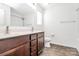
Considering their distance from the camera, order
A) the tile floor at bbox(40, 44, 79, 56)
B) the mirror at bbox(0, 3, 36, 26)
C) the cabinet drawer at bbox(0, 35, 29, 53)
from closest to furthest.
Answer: the cabinet drawer at bbox(0, 35, 29, 53)
the mirror at bbox(0, 3, 36, 26)
the tile floor at bbox(40, 44, 79, 56)

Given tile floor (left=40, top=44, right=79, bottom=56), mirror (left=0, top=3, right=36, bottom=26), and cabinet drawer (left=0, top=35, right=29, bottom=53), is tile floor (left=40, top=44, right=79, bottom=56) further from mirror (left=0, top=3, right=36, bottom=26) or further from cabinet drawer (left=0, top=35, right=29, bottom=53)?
cabinet drawer (left=0, top=35, right=29, bottom=53)

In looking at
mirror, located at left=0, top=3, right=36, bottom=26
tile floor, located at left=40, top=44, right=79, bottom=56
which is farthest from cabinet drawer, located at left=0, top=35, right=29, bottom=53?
tile floor, located at left=40, top=44, right=79, bottom=56

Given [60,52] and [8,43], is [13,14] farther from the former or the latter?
[60,52]

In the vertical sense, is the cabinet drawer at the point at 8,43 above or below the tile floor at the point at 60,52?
above

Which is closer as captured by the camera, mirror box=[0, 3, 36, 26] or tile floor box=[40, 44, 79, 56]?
mirror box=[0, 3, 36, 26]

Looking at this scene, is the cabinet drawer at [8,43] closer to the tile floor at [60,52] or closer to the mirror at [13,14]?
the mirror at [13,14]

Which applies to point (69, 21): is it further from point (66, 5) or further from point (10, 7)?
point (10, 7)

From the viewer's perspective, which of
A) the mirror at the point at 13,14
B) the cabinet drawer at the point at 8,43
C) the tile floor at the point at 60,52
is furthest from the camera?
the tile floor at the point at 60,52

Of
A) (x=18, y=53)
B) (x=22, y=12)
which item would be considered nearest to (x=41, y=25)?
(x=22, y=12)

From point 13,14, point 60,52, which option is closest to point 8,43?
point 13,14

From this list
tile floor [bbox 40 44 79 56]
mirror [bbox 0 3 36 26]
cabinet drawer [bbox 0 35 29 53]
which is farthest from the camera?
tile floor [bbox 40 44 79 56]

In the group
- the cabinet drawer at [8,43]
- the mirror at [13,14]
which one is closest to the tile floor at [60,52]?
the mirror at [13,14]

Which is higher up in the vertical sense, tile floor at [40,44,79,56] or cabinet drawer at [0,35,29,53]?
cabinet drawer at [0,35,29,53]

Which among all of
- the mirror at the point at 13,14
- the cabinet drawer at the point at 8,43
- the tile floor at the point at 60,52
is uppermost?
the mirror at the point at 13,14
